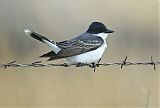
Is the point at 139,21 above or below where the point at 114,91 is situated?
above

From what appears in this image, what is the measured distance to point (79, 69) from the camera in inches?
339

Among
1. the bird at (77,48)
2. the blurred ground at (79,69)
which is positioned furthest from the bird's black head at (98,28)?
the blurred ground at (79,69)

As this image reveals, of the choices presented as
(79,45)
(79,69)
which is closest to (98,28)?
(79,45)

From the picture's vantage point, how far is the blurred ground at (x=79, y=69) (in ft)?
25.7

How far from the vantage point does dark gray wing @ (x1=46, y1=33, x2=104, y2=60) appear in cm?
593

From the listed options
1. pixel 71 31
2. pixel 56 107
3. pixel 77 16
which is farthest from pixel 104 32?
pixel 77 16

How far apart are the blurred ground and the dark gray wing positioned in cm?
80

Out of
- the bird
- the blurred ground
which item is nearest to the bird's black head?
the bird

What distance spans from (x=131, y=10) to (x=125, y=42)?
175cm

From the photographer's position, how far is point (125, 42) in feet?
31.0

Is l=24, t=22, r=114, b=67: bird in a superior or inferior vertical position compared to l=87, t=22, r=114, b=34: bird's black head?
inferior

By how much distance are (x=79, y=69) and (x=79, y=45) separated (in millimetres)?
2534

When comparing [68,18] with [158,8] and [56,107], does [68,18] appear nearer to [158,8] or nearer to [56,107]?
[158,8]

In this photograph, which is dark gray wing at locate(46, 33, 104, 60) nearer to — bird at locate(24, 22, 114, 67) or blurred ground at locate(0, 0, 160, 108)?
bird at locate(24, 22, 114, 67)
